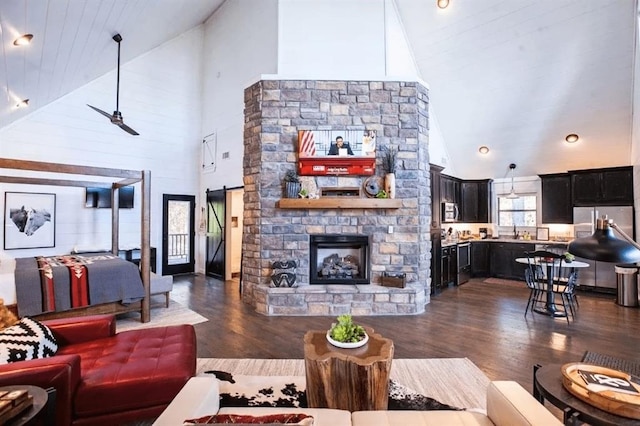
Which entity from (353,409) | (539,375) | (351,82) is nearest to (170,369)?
(353,409)

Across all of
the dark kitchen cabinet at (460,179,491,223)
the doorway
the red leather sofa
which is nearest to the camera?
the red leather sofa

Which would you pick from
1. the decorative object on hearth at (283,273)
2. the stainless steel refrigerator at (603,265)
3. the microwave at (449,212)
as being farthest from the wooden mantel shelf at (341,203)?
the stainless steel refrigerator at (603,265)

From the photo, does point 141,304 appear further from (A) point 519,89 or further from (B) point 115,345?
(A) point 519,89

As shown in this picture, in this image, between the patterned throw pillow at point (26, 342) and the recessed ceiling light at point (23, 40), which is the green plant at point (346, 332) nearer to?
the patterned throw pillow at point (26, 342)

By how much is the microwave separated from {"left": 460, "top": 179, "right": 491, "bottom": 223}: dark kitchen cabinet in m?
0.48

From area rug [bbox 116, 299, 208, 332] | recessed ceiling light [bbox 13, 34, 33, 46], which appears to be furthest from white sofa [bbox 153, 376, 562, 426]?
recessed ceiling light [bbox 13, 34, 33, 46]

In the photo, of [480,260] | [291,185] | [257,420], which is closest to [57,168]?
[291,185]

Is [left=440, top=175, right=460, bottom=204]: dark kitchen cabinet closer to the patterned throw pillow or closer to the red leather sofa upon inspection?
the red leather sofa

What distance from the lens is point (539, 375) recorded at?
1760mm

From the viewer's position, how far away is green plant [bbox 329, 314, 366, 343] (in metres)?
2.29

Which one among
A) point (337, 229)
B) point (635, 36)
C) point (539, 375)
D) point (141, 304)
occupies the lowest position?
point (141, 304)

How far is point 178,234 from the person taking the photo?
7977 mm

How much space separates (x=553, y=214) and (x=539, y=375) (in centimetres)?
670

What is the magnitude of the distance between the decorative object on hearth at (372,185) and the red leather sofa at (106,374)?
3308 millimetres
